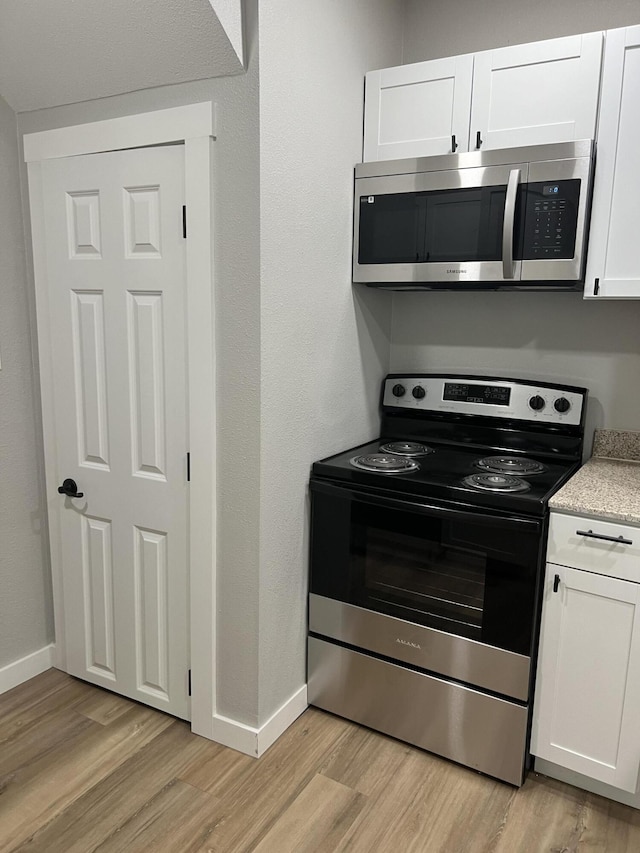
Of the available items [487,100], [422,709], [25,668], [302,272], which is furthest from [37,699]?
[487,100]

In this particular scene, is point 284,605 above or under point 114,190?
under

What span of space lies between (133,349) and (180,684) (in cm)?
118

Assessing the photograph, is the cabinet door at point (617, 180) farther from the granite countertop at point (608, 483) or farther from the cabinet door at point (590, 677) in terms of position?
the cabinet door at point (590, 677)

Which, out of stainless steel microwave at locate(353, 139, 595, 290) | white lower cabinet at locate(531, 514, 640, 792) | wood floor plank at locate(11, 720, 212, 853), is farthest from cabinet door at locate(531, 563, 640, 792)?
wood floor plank at locate(11, 720, 212, 853)

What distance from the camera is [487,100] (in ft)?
7.16

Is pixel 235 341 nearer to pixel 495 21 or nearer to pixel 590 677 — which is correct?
pixel 590 677

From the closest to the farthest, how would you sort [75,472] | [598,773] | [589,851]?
[589,851] → [598,773] → [75,472]

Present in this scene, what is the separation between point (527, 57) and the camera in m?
2.11

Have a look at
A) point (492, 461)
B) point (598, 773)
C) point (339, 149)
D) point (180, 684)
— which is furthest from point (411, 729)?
point (339, 149)

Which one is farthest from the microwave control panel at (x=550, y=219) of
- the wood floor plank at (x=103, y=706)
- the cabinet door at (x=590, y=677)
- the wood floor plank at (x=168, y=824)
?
the wood floor plank at (x=103, y=706)

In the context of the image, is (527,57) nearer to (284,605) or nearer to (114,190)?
(114,190)

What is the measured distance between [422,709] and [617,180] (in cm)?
181

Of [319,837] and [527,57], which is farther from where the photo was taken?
[527,57]

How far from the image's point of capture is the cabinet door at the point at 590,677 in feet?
6.06
